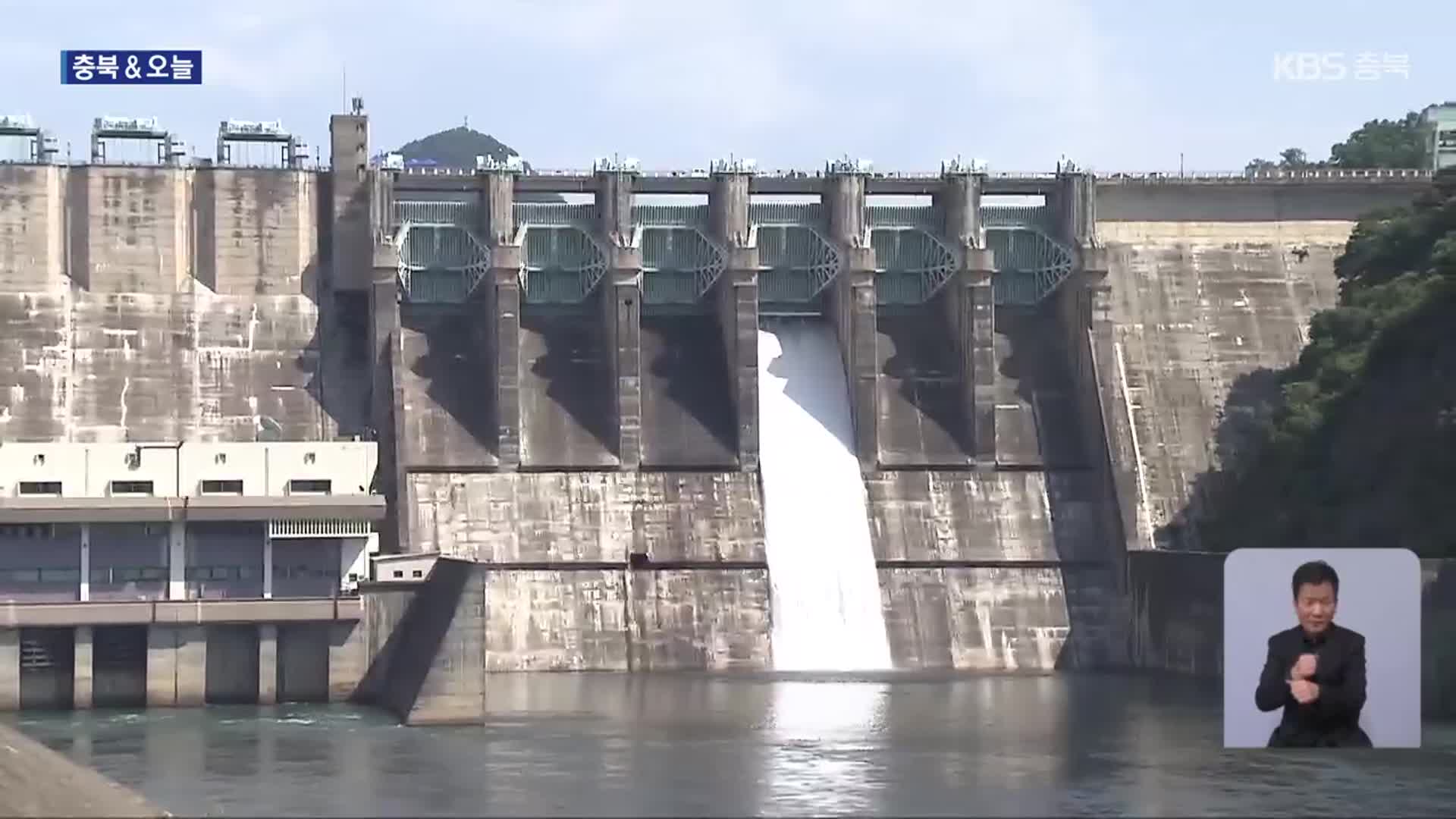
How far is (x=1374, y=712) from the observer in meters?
46.6

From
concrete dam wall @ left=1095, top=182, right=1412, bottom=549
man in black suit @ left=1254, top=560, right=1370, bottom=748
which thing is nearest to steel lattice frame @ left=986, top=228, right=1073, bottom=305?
concrete dam wall @ left=1095, top=182, right=1412, bottom=549

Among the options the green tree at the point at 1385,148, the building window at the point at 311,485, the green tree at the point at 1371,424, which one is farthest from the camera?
the green tree at the point at 1385,148

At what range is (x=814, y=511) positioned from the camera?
93.8 metres

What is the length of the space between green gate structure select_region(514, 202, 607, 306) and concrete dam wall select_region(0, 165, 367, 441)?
7.25 metres

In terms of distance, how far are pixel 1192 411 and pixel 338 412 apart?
31022 millimetres

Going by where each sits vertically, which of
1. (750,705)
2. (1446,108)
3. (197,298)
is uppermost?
(1446,108)

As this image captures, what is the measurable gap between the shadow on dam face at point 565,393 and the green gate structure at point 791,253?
6.92 meters

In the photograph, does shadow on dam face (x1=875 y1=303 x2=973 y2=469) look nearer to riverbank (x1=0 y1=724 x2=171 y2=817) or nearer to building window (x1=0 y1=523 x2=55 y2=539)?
building window (x1=0 y1=523 x2=55 y2=539)

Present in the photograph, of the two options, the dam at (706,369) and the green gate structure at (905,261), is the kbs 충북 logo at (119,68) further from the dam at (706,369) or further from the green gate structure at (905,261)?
the green gate structure at (905,261)

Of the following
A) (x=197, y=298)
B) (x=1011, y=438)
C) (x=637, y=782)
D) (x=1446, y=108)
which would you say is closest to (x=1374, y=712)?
(x=637, y=782)

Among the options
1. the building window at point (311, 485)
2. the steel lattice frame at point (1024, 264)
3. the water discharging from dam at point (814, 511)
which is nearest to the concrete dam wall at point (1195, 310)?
the steel lattice frame at point (1024, 264)

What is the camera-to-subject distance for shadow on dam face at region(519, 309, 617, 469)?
309 ft

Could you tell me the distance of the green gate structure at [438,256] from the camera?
98.7 m

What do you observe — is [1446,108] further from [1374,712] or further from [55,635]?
[1374,712]
